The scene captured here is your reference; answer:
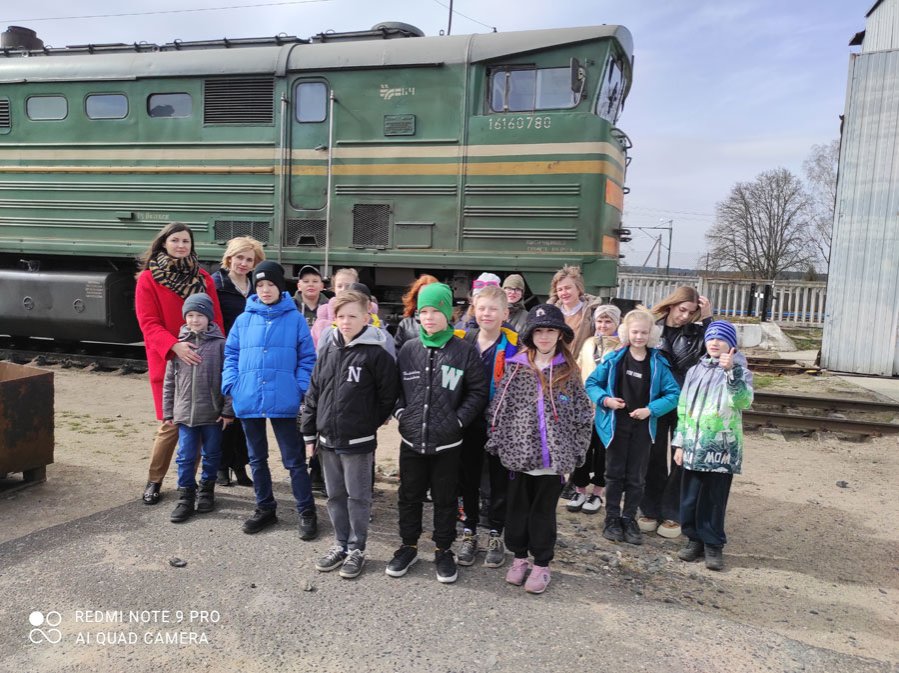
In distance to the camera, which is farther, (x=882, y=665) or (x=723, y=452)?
(x=723, y=452)

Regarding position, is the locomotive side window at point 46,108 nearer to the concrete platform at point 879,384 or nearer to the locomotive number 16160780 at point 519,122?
the locomotive number 16160780 at point 519,122

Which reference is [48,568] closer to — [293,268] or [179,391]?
[179,391]

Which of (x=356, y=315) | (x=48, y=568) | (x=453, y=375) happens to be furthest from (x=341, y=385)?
(x=48, y=568)

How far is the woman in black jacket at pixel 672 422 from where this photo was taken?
421 centimetres

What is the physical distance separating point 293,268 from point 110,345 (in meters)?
3.80

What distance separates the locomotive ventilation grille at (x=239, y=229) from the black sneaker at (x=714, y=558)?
6.40 metres

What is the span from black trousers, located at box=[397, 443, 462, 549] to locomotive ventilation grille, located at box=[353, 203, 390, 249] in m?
4.63

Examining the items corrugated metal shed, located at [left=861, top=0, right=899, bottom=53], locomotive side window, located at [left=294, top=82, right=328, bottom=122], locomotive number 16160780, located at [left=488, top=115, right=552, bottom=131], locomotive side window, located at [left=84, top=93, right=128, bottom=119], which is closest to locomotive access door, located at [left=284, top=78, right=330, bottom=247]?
locomotive side window, located at [left=294, top=82, right=328, bottom=122]

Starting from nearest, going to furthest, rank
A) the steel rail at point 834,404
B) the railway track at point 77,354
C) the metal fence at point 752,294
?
the steel rail at point 834,404, the railway track at point 77,354, the metal fence at point 752,294

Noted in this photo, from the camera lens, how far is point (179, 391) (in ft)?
13.6

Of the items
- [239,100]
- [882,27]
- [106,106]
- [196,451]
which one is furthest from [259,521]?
[882,27]

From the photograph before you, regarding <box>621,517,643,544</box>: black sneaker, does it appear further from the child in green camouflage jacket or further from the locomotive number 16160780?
the locomotive number 16160780

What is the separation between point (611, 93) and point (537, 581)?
5957mm

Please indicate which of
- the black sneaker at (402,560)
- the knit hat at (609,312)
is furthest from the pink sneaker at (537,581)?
the knit hat at (609,312)
